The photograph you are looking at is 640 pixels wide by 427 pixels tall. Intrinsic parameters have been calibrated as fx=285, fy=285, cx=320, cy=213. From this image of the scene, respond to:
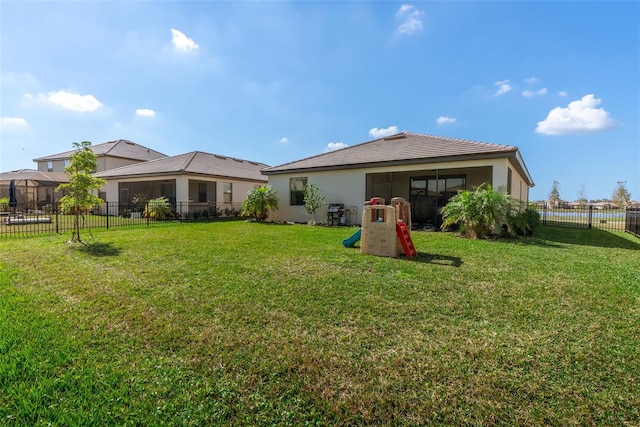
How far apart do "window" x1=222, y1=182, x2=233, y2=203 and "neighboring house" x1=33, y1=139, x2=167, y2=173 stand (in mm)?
14993

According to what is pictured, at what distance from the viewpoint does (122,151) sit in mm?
28875

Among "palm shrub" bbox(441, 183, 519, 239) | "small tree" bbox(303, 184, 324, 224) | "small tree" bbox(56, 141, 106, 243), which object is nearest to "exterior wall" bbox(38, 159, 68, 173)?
"small tree" bbox(56, 141, 106, 243)

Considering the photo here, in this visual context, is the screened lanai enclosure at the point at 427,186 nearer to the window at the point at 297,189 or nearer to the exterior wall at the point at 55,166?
the window at the point at 297,189

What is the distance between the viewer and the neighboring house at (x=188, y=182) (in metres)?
17.0

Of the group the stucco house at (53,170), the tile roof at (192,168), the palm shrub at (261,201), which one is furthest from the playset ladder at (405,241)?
the stucco house at (53,170)

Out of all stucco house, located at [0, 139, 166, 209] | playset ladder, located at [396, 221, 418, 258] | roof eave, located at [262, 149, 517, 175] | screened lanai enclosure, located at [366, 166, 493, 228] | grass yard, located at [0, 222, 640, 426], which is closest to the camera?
grass yard, located at [0, 222, 640, 426]

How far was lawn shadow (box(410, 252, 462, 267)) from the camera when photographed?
5723 mm

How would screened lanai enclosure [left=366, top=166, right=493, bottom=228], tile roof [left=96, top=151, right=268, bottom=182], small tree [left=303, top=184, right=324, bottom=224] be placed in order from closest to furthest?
screened lanai enclosure [left=366, top=166, right=493, bottom=228] < small tree [left=303, top=184, right=324, bottom=224] < tile roof [left=96, top=151, right=268, bottom=182]

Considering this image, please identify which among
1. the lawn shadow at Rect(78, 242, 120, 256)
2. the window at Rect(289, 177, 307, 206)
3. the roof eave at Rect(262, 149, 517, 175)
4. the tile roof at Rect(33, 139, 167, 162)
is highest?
the tile roof at Rect(33, 139, 167, 162)

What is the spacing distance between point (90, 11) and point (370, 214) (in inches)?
383

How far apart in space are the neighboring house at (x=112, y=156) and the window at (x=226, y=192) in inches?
590

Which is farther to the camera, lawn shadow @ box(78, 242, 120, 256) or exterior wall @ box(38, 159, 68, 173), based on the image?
exterior wall @ box(38, 159, 68, 173)

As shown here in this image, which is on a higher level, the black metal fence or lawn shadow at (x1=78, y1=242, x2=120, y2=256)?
the black metal fence

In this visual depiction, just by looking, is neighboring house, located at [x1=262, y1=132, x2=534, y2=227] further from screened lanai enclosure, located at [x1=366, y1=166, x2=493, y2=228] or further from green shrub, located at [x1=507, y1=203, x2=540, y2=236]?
green shrub, located at [x1=507, y1=203, x2=540, y2=236]
